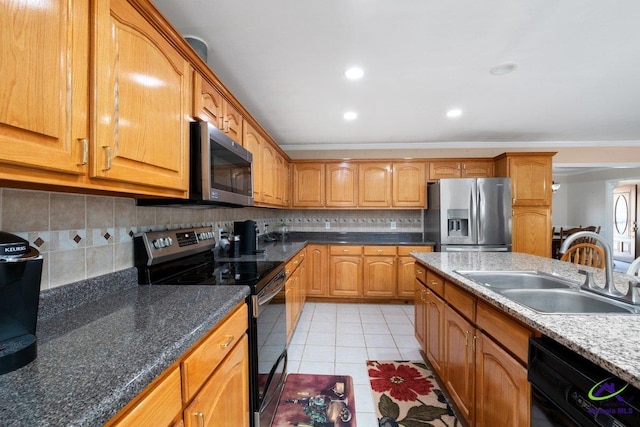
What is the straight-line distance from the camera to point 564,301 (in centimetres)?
139

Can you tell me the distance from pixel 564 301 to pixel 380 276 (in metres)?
2.44

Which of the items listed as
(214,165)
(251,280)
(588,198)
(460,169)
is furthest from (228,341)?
(588,198)

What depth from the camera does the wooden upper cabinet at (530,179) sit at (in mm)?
3600

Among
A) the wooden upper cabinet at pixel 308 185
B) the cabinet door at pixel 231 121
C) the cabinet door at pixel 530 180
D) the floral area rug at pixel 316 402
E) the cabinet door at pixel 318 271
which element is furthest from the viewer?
the wooden upper cabinet at pixel 308 185

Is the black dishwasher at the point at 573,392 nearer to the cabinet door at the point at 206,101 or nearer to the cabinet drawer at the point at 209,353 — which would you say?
the cabinet drawer at the point at 209,353

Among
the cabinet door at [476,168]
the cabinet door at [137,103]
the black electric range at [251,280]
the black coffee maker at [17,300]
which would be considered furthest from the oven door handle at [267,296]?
the cabinet door at [476,168]

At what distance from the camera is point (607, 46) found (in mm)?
1836

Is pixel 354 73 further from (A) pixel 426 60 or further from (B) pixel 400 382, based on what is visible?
(B) pixel 400 382

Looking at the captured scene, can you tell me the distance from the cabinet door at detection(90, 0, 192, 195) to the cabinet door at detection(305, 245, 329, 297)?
2.64 metres

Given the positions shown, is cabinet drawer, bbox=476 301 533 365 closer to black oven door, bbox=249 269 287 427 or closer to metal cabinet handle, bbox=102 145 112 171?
black oven door, bbox=249 269 287 427

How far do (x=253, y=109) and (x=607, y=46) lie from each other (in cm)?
284

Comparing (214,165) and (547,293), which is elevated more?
(214,165)

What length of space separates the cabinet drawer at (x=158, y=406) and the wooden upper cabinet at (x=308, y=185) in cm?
336

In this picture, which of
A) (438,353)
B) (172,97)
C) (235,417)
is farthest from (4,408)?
(438,353)
